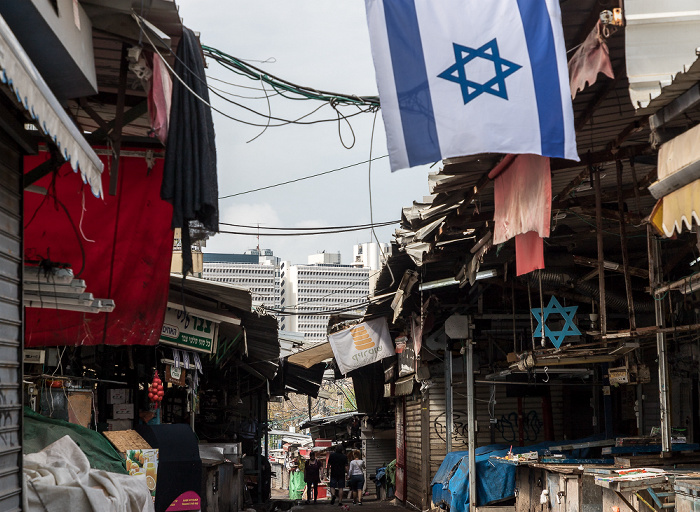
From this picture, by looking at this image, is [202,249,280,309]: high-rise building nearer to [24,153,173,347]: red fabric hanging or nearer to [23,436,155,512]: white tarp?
[24,153,173,347]: red fabric hanging

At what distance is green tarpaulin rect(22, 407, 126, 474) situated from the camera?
7840 mm

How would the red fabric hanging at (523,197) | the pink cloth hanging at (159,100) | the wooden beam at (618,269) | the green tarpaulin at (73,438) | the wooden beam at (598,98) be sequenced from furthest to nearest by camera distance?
A: the wooden beam at (618,269)
the green tarpaulin at (73,438)
the red fabric hanging at (523,197)
the wooden beam at (598,98)
the pink cloth hanging at (159,100)

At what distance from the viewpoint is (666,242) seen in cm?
1272

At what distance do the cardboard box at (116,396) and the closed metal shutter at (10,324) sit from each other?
7.01 m

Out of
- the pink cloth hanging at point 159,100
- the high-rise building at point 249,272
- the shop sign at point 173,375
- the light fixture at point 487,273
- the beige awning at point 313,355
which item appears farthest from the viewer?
the high-rise building at point 249,272

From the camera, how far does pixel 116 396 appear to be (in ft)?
43.0

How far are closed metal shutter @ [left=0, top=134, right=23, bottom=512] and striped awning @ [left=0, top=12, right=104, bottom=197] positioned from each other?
76 centimetres

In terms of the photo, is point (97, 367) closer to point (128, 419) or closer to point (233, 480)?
point (128, 419)

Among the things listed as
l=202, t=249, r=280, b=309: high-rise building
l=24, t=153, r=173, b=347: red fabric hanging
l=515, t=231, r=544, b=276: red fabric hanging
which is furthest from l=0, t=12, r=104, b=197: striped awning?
l=202, t=249, r=280, b=309: high-rise building

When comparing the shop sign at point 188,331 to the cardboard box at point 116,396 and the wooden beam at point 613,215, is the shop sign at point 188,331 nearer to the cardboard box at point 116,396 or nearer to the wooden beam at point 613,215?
the cardboard box at point 116,396

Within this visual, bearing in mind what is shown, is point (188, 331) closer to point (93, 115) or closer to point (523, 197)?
point (93, 115)

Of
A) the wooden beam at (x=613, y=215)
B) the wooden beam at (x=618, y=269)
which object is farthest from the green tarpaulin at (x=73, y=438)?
the wooden beam at (x=618, y=269)

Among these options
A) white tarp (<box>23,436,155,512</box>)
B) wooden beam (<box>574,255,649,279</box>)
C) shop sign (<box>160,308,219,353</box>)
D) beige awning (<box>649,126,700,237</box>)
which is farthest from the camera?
shop sign (<box>160,308,219,353</box>)

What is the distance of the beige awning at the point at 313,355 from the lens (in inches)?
887
